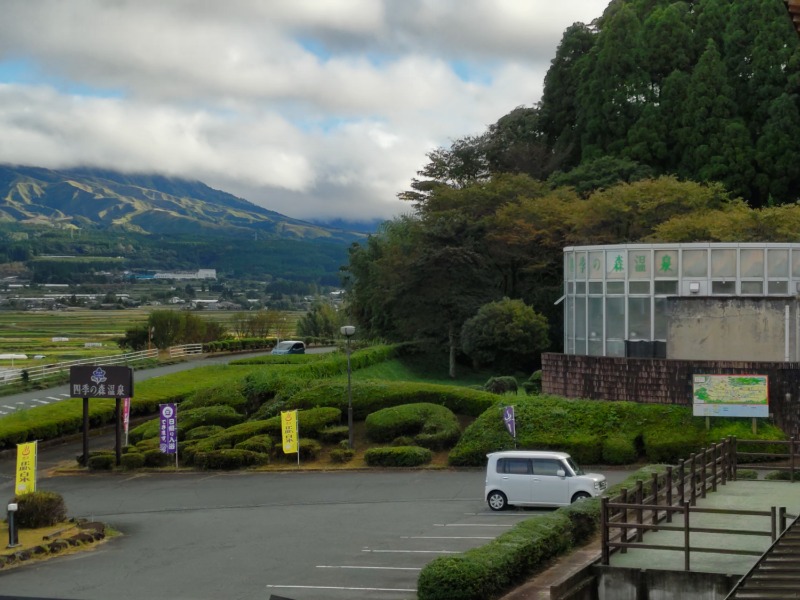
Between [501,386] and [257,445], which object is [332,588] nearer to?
[257,445]

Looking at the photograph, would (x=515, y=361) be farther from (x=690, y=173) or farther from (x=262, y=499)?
(x=262, y=499)

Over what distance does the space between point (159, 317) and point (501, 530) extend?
62009 millimetres

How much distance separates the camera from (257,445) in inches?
1415

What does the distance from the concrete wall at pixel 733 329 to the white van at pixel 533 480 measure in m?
10.7

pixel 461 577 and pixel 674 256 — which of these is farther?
pixel 674 256

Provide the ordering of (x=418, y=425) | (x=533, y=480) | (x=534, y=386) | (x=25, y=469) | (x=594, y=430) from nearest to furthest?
(x=533, y=480) < (x=25, y=469) < (x=594, y=430) < (x=418, y=425) < (x=534, y=386)

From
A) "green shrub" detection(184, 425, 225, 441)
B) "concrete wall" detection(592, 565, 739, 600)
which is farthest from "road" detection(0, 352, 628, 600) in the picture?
"concrete wall" detection(592, 565, 739, 600)

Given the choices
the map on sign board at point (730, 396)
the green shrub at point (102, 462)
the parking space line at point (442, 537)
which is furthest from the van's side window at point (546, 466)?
the green shrub at point (102, 462)

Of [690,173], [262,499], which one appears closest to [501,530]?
[262,499]

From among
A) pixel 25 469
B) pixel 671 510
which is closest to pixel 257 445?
pixel 25 469

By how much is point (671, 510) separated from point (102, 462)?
24807 mm

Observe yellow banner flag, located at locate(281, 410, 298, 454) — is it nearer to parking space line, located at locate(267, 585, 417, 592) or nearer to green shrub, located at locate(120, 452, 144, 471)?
green shrub, located at locate(120, 452, 144, 471)

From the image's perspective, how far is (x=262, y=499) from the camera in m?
30.0

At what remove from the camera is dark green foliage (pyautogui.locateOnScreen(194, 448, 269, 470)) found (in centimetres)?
3519
